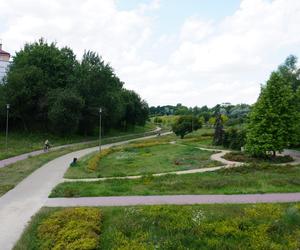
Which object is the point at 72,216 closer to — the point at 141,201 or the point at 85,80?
the point at 141,201

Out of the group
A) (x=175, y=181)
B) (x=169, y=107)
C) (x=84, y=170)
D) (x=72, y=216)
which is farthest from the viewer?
(x=169, y=107)

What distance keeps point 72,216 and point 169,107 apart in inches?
6405

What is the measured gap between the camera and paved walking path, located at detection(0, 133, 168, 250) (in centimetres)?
1085

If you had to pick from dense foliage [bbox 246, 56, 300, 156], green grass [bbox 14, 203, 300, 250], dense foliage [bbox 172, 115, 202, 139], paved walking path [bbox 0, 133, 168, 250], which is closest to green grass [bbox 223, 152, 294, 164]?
dense foliage [bbox 246, 56, 300, 156]

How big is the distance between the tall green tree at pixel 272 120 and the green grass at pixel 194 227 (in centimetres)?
1291

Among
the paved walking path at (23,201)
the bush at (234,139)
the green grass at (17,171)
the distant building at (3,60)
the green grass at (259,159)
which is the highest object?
the distant building at (3,60)

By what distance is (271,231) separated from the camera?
35.0 ft

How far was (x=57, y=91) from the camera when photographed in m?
48.3

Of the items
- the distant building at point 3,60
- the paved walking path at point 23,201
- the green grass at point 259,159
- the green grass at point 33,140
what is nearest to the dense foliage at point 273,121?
the green grass at point 259,159

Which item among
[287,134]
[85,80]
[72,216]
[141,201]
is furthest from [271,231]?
[85,80]

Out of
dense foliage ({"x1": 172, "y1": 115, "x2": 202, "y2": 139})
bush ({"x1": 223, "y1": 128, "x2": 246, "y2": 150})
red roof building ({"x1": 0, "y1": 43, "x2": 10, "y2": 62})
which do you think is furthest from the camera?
red roof building ({"x1": 0, "y1": 43, "x2": 10, "y2": 62})

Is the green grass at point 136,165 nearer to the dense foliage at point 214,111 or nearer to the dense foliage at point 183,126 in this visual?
the dense foliage at point 214,111

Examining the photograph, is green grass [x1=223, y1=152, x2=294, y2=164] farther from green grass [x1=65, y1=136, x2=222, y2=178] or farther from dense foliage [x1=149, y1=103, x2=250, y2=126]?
dense foliage [x1=149, y1=103, x2=250, y2=126]

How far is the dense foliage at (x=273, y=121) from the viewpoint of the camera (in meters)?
25.2
